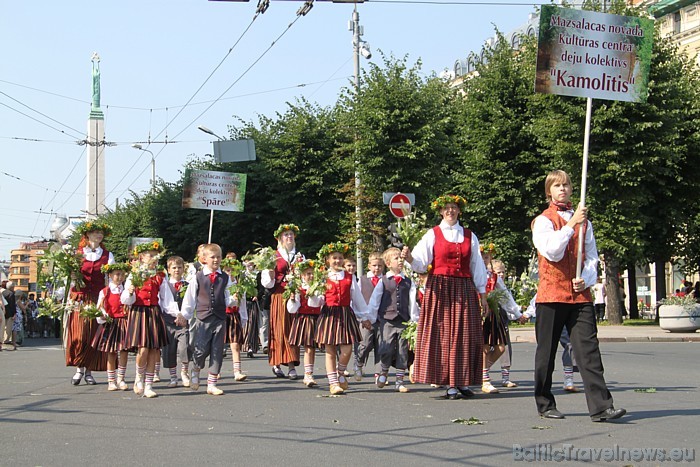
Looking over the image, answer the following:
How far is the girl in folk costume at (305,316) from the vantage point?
12.8m

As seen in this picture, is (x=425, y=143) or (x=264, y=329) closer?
(x=264, y=329)

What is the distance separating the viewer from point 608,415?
848 centimetres

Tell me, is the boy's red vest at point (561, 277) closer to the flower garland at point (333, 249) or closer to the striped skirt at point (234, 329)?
the flower garland at point (333, 249)

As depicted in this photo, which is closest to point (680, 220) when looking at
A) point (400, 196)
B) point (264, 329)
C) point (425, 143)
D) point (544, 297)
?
point (425, 143)

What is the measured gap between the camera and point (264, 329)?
785 inches

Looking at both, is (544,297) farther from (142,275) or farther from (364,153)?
(364,153)

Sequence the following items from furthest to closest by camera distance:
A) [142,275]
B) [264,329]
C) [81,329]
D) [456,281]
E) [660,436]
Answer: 1. [264,329]
2. [81,329]
3. [142,275]
4. [456,281]
5. [660,436]

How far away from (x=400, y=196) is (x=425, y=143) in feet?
41.6

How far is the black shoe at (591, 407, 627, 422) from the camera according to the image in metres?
8.45

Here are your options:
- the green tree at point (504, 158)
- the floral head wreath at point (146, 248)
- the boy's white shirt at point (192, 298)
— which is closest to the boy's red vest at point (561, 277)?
the boy's white shirt at point (192, 298)

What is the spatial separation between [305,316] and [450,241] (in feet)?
9.44

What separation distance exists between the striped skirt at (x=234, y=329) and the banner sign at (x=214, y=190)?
1235 centimetres

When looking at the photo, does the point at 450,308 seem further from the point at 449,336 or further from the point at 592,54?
the point at 592,54

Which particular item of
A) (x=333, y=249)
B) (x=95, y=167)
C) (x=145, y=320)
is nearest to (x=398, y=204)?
(x=333, y=249)
